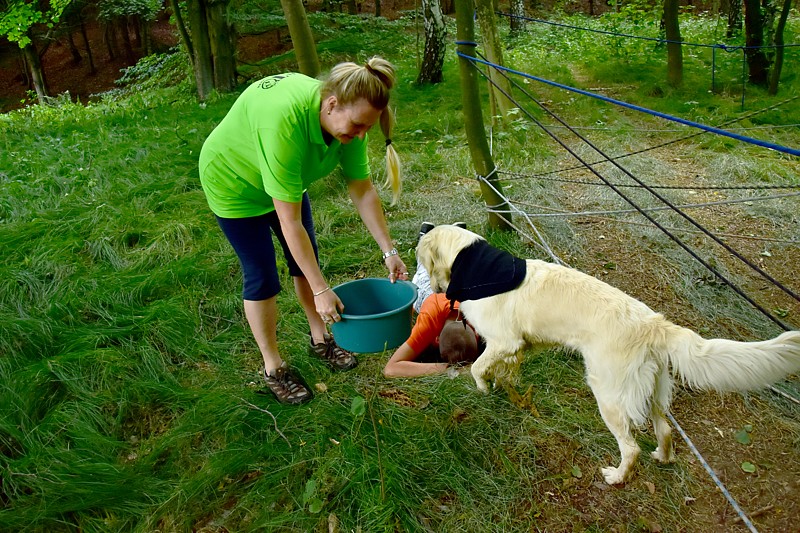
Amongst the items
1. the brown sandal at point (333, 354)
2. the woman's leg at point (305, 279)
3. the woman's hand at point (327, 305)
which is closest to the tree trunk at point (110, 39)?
the woman's leg at point (305, 279)

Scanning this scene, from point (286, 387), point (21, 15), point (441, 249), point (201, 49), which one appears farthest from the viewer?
point (21, 15)

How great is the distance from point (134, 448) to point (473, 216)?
308cm

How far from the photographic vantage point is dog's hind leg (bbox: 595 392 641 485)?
2059 mm

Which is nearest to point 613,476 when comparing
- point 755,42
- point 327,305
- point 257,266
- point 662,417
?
point 662,417

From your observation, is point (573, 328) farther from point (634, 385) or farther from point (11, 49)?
point (11, 49)

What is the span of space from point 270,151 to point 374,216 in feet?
2.72

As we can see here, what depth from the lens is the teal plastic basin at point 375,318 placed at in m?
2.31

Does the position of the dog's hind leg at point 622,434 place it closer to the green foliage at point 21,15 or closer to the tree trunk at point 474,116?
the tree trunk at point 474,116

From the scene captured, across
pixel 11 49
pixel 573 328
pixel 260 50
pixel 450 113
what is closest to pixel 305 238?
pixel 573 328

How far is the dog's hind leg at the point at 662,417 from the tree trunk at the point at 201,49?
8.88 meters

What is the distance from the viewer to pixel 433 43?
8086mm

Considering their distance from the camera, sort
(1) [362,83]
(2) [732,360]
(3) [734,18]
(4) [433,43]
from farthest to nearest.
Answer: (3) [734,18], (4) [433,43], (1) [362,83], (2) [732,360]

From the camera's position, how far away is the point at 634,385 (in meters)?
1.97

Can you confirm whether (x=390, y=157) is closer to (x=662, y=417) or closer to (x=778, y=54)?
(x=662, y=417)
